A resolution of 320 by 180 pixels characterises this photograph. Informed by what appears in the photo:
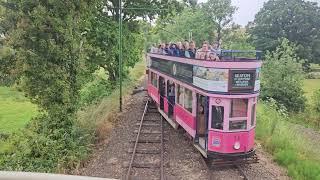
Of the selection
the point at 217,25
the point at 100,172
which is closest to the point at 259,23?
the point at 217,25

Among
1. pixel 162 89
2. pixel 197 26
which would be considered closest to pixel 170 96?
pixel 162 89

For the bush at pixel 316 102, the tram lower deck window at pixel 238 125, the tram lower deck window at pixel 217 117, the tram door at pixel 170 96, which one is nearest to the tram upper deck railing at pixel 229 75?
the tram lower deck window at pixel 217 117

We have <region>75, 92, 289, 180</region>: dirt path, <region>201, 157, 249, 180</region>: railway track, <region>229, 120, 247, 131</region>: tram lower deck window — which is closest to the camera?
<region>201, 157, 249, 180</region>: railway track

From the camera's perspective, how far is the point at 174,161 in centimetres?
1332

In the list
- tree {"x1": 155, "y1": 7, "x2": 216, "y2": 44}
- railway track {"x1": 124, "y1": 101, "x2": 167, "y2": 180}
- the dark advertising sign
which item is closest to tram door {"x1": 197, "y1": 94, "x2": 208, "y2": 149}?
the dark advertising sign

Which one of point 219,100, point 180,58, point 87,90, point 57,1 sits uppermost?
point 57,1

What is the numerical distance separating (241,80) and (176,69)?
14.3 feet

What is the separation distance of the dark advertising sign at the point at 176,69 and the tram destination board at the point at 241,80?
2.11 metres

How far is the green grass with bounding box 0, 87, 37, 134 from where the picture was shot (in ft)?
84.3

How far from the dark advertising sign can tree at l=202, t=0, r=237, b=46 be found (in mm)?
36641

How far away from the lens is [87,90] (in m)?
30.5

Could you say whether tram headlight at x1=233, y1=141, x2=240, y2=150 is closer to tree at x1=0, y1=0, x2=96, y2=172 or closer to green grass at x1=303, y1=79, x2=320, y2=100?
tree at x1=0, y1=0, x2=96, y2=172

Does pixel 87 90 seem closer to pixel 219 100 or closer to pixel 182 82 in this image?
pixel 182 82

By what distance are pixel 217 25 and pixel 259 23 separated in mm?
6603
